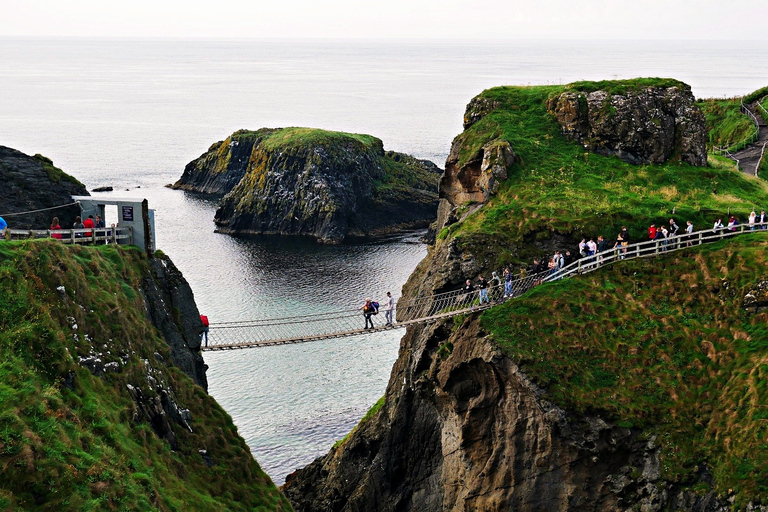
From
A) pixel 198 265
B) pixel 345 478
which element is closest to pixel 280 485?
pixel 345 478

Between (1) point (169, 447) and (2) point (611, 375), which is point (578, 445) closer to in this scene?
(2) point (611, 375)

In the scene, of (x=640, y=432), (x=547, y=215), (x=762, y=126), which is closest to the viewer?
(x=640, y=432)

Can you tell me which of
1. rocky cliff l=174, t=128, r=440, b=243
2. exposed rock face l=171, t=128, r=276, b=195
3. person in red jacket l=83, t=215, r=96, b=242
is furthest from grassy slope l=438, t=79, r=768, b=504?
exposed rock face l=171, t=128, r=276, b=195

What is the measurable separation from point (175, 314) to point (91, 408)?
13390mm

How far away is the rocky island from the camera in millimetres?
43562

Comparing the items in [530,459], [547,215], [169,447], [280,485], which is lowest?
[280,485]

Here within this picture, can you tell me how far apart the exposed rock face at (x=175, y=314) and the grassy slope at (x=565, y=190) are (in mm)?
16730

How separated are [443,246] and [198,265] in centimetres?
5575

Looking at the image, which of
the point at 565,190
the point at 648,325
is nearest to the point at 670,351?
the point at 648,325

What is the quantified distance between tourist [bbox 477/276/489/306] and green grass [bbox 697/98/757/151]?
50.8 metres

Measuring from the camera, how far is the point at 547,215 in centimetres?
5506

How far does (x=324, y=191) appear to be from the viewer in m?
131

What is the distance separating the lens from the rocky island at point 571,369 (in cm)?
4356

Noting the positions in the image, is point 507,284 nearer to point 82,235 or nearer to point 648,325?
point 648,325
